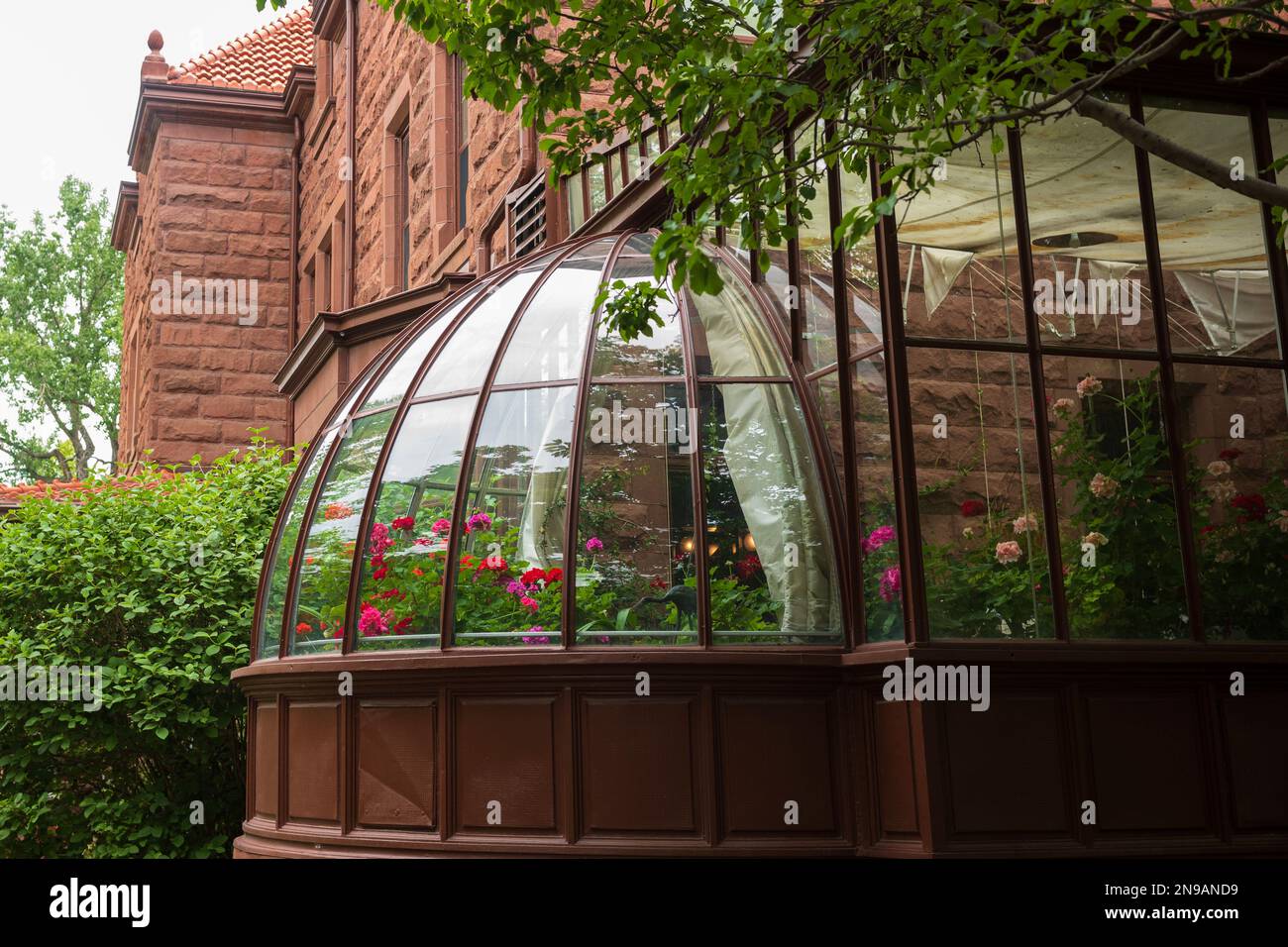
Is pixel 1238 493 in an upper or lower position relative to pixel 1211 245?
lower

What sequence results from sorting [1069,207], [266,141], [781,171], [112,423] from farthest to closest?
[112,423] → [266,141] → [1069,207] → [781,171]

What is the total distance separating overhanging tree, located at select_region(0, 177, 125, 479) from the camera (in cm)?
3512

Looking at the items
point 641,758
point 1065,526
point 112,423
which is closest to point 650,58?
point 1065,526

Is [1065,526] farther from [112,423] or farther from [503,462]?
[112,423]

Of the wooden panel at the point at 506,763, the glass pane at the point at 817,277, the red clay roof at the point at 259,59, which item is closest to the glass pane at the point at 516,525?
the wooden panel at the point at 506,763

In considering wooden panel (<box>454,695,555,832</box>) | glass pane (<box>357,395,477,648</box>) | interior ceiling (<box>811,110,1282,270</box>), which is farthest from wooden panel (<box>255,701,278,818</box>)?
interior ceiling (<box>811,110,1282,270</box>)

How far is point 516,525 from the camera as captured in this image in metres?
8.67

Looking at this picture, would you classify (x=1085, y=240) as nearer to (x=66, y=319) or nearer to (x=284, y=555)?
(x=284, y=555)

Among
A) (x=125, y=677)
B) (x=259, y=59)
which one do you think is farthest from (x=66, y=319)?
(x=125, y=677)

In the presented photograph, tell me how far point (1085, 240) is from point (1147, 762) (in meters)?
3.18

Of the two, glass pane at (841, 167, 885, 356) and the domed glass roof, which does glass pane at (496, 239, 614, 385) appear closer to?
the domed glass roof

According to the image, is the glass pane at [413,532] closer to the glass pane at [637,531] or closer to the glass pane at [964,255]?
the glass pane at [637,531]
